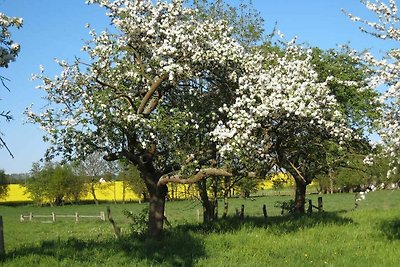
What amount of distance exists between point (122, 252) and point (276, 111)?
284 inches

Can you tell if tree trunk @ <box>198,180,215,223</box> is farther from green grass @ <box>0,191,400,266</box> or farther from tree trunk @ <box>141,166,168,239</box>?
tree trunk @ <box>141,166,168,239</box>

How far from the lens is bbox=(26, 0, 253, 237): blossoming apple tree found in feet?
58.9

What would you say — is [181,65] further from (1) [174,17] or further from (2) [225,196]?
(2) [225,196]

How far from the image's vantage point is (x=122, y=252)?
1560 cm

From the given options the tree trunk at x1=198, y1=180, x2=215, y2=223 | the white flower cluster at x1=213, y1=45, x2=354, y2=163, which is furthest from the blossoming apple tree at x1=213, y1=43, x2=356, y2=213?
the tree trunk at x1=198, y1=180, x2=215, y2=223

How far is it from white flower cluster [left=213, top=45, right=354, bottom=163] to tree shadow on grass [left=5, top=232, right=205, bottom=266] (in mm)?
3735

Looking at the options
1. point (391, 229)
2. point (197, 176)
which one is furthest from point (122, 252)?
point (391, 229)

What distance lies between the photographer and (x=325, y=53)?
34469mm

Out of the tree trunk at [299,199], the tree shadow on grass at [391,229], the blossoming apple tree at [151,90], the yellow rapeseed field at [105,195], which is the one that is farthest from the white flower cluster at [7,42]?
the yellow rapeseed field at [105,195]

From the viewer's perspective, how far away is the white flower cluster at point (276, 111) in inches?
659

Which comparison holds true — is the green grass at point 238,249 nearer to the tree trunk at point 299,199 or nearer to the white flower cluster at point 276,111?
the white flower cluster at point 276,111

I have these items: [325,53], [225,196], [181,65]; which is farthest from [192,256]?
[325,53]

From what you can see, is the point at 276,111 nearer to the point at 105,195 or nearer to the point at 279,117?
the point at 279,117

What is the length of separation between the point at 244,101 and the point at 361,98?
16.5 meters
